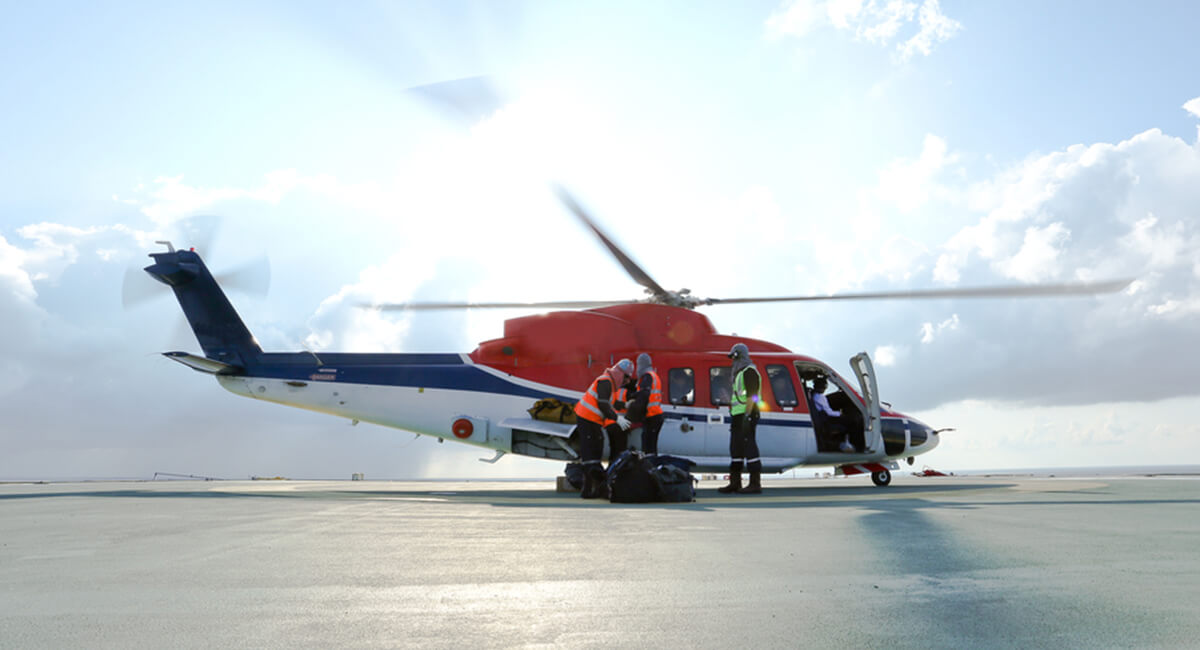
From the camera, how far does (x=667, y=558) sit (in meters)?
4.02

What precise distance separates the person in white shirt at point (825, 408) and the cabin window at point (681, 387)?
2.39 metres

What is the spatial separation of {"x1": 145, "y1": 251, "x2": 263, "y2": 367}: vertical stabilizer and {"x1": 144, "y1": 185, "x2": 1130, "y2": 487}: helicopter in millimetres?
142

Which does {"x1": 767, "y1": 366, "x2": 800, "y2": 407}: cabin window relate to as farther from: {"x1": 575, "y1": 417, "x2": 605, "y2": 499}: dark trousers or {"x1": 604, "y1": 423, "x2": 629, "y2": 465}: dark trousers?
{"x1": 575, "y1": 417, "x2": 605, "y2": 499}: dark trousers

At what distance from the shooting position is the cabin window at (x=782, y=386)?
13.9 metres

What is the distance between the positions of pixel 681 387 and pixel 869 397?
3.55m

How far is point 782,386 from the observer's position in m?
14.0

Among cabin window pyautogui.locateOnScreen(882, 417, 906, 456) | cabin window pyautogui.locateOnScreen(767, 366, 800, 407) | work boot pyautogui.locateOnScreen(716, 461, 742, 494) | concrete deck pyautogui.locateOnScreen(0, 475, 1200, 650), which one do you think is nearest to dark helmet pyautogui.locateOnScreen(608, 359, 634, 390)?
work boot pyautogui.locateOnScreen(716, 461, 742, 494)

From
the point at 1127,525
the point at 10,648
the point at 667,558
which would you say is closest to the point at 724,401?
the point at 1127,525

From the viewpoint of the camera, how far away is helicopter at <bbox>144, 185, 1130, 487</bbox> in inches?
531

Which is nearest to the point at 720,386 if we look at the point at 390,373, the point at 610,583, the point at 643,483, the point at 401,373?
the point at 643,483

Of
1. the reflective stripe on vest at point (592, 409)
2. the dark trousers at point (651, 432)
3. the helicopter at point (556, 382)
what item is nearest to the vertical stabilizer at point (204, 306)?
the helicopter at point (556, 382)

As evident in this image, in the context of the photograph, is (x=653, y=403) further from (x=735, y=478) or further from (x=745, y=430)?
(x=735, y=478)

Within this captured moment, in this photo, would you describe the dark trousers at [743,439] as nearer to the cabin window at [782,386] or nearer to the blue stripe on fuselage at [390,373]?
the cabin window at [782,386]

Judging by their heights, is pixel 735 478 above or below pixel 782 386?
below
